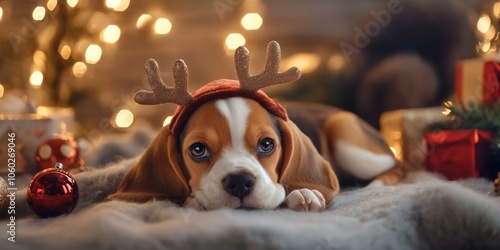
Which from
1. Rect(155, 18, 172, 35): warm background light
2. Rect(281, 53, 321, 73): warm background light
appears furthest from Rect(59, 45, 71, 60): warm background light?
Rect(281, 53, 321, 73): warm background light

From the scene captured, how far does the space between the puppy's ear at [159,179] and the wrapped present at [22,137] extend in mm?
914

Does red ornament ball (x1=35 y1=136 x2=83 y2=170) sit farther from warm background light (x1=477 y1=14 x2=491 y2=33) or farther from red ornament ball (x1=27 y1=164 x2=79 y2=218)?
warm background light (x1=477 y1=14 x2=491 y2=33)

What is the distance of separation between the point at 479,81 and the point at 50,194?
1.93 m

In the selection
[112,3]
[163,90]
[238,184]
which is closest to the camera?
[238,184]

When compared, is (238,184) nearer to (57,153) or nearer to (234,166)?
(234,166)

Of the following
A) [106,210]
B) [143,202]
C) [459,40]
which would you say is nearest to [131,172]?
[143,202]

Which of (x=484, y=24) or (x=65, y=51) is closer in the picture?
(x=484, y=24)

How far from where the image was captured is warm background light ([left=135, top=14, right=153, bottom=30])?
12.0ft

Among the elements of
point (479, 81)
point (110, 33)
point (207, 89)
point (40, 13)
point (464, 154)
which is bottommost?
point (464, 154)

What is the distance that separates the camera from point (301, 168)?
6.04ft

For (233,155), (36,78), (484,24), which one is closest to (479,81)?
(484,24)

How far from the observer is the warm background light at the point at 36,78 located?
338cm

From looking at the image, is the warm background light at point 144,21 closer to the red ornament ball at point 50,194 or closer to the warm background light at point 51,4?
the warm background light at point 51,4

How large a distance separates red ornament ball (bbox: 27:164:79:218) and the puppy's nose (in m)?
0.49
